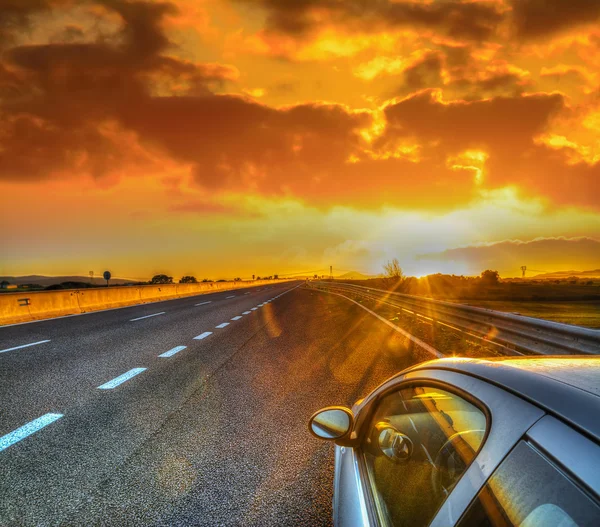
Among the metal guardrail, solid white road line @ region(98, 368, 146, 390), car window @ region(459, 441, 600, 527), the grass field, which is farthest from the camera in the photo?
the grass field

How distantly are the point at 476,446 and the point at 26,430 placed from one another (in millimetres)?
4789

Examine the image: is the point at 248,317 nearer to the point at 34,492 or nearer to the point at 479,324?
the point at 479,324

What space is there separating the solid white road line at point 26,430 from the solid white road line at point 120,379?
1307 mm

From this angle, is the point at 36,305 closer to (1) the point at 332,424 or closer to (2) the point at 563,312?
(1) the point at 332,424

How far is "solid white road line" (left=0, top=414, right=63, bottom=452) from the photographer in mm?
4234

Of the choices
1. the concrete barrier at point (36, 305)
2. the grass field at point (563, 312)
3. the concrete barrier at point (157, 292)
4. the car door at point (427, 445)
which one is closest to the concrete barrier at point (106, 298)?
the concrete barrier at point (36, 305)

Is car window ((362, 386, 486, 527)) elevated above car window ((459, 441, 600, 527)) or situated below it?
below

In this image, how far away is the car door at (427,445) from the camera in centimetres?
121

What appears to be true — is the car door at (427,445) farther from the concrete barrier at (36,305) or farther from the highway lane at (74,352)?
the concrete barrier at (36,305)

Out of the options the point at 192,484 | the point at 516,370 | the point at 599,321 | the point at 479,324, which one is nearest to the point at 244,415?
the point at 192,484

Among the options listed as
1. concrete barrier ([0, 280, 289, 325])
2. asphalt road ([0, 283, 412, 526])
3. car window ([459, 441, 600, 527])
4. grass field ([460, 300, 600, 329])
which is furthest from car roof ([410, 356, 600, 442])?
concrete barrier ([0, 280, 289, 325])

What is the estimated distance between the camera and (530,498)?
40.5 inches

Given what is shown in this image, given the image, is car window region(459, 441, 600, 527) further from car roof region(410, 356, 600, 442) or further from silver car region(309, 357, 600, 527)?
car roof region(410, 356, 600, 442)

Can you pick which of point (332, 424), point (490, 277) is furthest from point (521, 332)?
point (490, 277)
